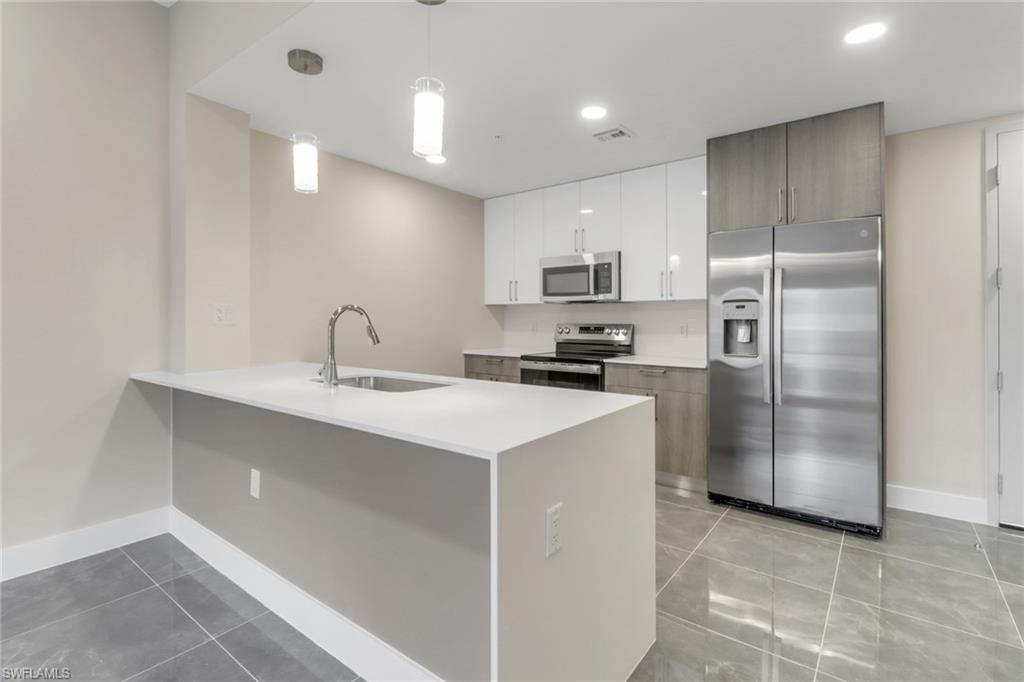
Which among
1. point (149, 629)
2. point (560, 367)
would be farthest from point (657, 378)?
point (149, 629)

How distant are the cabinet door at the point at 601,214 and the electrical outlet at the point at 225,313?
2.69 metres

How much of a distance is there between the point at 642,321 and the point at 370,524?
317 centimetres

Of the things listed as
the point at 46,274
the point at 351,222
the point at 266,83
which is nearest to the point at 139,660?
the point at 46,274

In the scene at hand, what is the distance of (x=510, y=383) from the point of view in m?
2.77

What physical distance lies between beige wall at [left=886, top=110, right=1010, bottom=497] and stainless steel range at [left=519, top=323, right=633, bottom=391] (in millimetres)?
1876

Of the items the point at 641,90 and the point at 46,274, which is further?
the point at 641,90

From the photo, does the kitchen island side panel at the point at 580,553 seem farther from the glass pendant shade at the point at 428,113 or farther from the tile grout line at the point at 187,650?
the tile grout line at the point at 187,650

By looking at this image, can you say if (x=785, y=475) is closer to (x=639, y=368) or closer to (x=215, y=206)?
(x=639, y=368)

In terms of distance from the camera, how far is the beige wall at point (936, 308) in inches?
114

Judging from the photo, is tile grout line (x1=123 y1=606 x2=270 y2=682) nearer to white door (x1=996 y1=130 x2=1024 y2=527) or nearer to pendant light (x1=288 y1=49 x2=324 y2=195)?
pendant light (x1=288 y1=49 x2=324 y2=195)

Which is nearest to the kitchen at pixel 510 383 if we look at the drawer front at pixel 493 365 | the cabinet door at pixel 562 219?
the cabinet door at pixel 562 219

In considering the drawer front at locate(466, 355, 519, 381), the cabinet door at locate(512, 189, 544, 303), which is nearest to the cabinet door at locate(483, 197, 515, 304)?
the cabinet door at locate(512, 189, 544, 303)

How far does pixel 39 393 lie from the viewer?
231 cm

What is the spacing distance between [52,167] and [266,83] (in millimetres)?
1074
